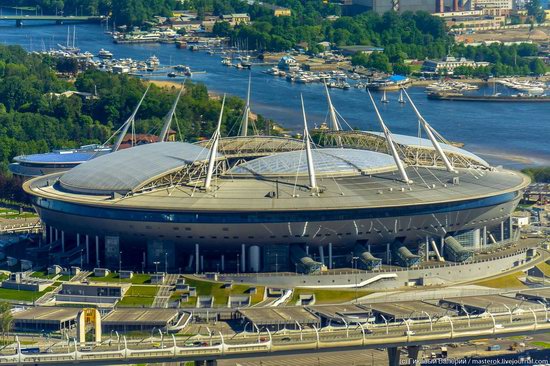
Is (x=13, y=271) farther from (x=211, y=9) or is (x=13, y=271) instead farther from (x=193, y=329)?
(x=211, y=9)

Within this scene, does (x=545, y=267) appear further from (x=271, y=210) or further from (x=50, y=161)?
(x=50, y=161)

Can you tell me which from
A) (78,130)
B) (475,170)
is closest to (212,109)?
(78,130)

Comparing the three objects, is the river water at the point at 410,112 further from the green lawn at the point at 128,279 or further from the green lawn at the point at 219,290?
the green lawn at the point at 128,279

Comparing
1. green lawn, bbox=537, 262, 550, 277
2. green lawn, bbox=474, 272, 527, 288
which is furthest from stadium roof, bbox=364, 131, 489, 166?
green lawn, bbox=474, 272, 527, 288

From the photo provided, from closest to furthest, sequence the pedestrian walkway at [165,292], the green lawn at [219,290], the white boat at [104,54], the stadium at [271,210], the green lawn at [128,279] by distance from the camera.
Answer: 1. the pedestrian walkway at [165,292]
2. the green lawn at [219,290]
3. the green lawn at [128,279]
4. the stadium at [271,210]
5. the white boat at [104,54]

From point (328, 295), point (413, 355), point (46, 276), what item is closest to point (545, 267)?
point (328, 295)

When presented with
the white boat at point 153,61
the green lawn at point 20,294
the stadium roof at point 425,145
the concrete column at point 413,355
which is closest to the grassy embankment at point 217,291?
the green lawn at point 20,294

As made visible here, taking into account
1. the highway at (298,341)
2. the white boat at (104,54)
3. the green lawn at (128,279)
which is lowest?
the green lawn at (128,279)
